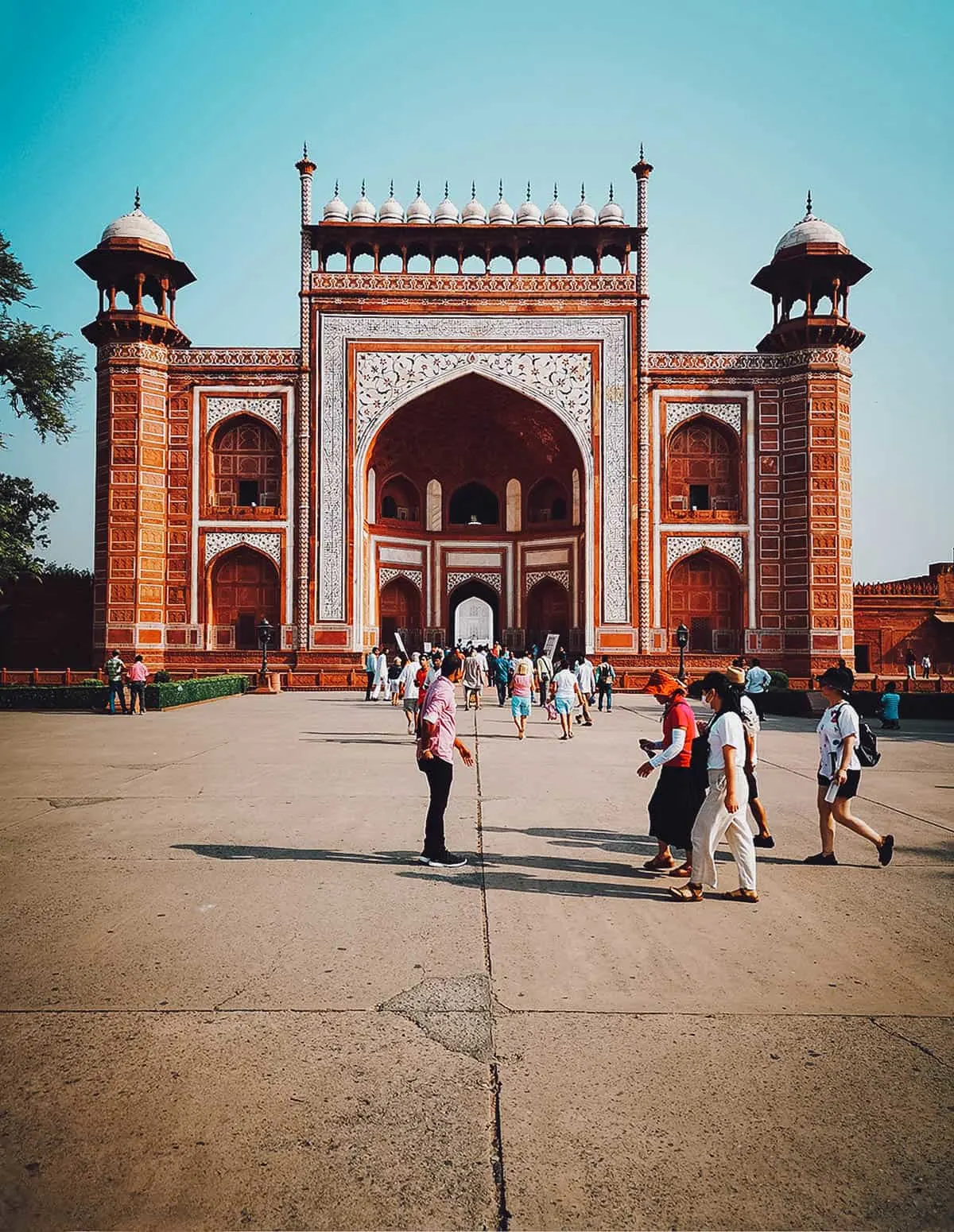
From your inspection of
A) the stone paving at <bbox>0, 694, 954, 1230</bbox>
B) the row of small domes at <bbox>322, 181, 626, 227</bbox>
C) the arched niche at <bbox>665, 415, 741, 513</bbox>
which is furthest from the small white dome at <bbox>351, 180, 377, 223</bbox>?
the stone paving at <bbox>0, 694, 954, 1230</bbox>

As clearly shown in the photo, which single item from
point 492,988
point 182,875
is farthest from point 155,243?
point 492,988

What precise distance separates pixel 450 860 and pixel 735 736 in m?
2.06

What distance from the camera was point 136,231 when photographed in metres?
28.1

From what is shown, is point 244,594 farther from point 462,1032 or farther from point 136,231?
point 462,1032

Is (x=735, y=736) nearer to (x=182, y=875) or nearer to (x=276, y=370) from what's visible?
(x=182, y=875)

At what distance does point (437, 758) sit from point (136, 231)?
27.9 metres

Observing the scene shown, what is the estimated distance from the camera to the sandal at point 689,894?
512 centimetres

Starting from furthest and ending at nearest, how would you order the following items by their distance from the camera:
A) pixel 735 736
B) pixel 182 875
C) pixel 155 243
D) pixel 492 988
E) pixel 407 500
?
pixel 407 500, pixel 155 243, pixel 182 875, pixel 735 736, pixel 492 988

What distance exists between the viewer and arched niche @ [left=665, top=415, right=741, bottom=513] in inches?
1158

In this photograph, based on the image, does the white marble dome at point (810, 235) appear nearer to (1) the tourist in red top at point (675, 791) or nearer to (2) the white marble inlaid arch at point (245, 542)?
(2) the white marble inlaid arch at point (245, 542)

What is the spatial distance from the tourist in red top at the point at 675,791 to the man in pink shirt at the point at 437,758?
4.24 feet

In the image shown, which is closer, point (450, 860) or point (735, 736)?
point (735, 736)

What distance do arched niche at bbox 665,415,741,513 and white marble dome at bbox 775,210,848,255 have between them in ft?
20.7

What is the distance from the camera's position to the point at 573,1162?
253cm
